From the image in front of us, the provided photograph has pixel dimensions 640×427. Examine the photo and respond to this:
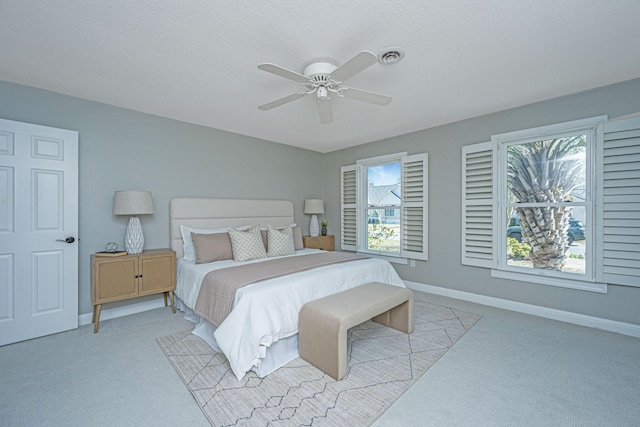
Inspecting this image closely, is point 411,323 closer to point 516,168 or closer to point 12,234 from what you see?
point 516,168

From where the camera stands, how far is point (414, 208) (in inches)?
173

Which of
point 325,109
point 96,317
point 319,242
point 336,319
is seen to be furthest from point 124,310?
point 325,109

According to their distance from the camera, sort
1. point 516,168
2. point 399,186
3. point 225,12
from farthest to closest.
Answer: point 399,186 < point 516,168 < point 225,12

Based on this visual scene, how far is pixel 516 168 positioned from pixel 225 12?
3555mm

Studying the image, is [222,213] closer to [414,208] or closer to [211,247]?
[211,247]

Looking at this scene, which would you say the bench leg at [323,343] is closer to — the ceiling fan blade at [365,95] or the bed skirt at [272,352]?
the bed skirt at [272,352]

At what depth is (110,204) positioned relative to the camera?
129 inches

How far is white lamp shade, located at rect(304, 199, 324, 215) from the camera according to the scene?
526 cm

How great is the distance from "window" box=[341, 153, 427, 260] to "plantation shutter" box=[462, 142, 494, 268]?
0.58 metres

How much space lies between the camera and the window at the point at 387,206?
4332 millimetres

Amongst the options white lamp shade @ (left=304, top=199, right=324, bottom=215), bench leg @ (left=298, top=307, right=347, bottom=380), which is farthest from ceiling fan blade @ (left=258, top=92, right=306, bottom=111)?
white lamp shade @ (left=304, top=199, right=324, bottom=215)

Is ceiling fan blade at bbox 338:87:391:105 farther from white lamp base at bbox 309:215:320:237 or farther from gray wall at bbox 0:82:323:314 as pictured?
white lamp base at bbox 309:215:320:237

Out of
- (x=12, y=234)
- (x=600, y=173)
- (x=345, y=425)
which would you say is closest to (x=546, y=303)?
(x=600, y=173)

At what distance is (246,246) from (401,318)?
78.6 inches
